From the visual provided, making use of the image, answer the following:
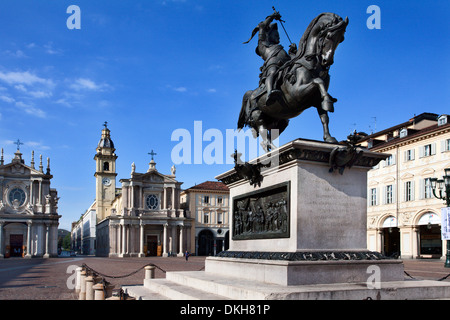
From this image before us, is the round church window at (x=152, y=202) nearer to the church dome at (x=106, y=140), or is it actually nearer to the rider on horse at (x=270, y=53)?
the church dome at (x=106, y=140)

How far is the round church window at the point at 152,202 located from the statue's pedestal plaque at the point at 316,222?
7119 cm

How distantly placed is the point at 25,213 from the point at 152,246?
20259 millimetres

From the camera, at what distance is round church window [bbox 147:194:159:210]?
7975 centimetres

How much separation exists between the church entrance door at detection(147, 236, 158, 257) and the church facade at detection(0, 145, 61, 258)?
47.8 feet

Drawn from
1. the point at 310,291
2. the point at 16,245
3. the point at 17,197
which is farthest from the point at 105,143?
the point at 310,291

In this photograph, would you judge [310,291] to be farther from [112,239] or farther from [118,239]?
[112,239]

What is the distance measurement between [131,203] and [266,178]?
69.5 m

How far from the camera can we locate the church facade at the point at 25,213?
69469 millimetres

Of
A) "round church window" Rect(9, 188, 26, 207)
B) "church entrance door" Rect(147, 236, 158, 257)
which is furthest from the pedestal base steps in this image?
"church entrance door" Rect(147, 236, 158, 257)

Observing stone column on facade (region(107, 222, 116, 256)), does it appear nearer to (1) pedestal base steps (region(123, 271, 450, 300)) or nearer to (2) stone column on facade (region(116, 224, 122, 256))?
(2) stone column on facade (region(116, 224, 122, 256))

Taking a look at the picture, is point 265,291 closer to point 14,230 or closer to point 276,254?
point 276,254

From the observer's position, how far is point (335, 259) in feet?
27.7

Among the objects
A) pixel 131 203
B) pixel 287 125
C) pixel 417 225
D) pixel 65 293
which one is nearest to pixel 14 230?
pixel 131 203

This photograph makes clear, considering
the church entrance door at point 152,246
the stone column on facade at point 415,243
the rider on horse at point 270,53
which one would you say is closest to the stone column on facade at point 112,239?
the church entrance door at point 152,246
